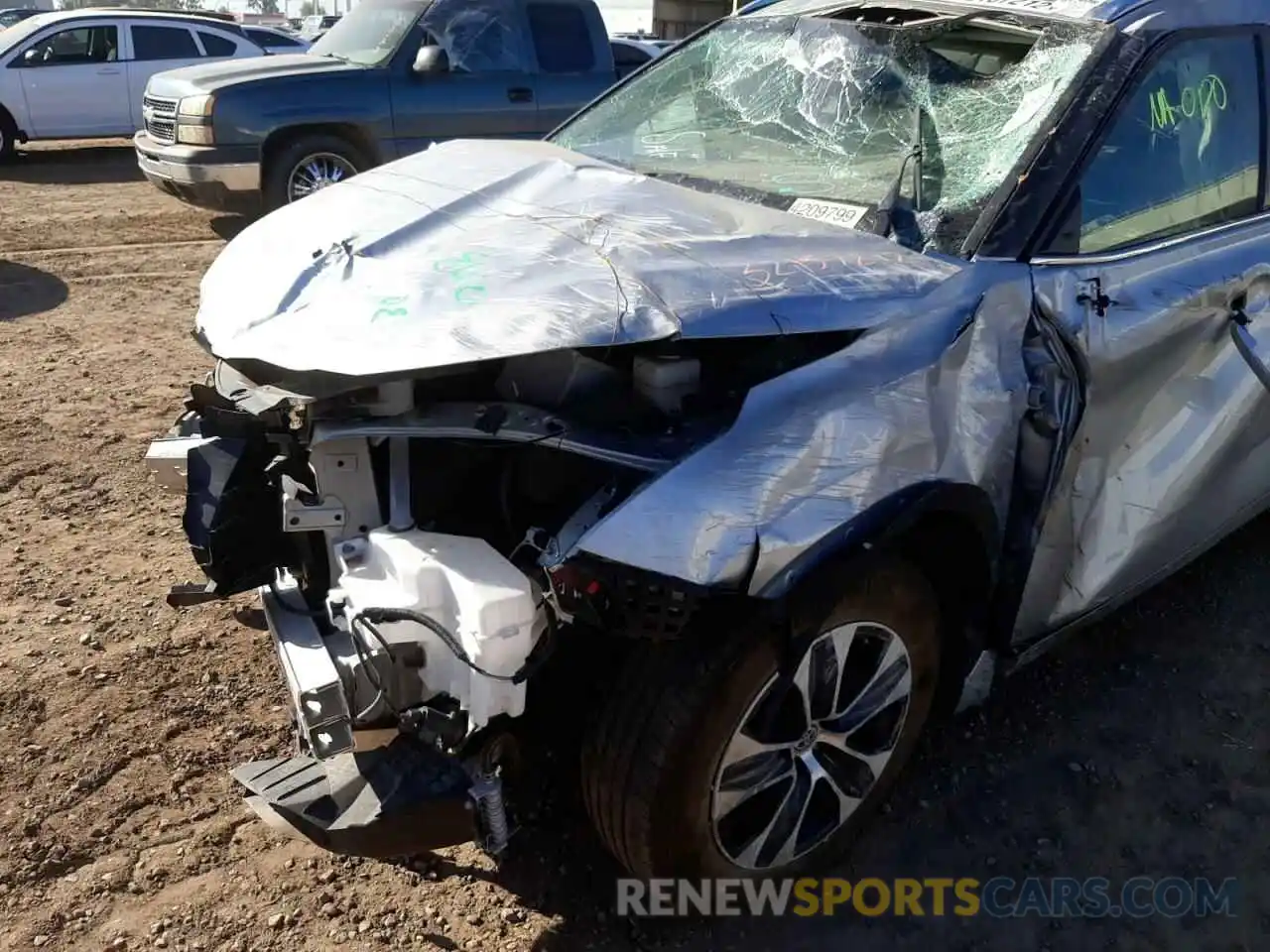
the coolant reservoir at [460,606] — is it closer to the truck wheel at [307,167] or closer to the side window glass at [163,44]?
the truck wheel at [307,167]

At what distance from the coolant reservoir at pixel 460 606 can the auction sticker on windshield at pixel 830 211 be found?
4.06 ft

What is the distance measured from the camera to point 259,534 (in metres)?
2.69

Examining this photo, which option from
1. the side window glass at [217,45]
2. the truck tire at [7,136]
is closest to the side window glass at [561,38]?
the side window glass at [217,45]

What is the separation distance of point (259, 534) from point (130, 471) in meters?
2.14

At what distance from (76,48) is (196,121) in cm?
557

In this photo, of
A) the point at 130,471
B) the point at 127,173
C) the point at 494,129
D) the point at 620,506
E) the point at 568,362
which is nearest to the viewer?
the point at 620,506

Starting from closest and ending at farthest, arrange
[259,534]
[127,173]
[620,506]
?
[620,506]
[259,534]
[127,173]

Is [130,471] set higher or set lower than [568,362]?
lower

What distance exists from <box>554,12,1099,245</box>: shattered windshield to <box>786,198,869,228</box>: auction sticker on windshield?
1 cm

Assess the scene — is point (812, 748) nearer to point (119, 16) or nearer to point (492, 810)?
point (492, 810)

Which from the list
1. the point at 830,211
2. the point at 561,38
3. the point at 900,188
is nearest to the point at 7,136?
the point at 561,38

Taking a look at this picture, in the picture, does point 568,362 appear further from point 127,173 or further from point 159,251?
point 127,173

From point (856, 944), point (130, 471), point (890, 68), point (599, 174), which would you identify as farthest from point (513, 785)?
point (130, 471)

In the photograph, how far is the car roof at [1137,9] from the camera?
9.16 feet
